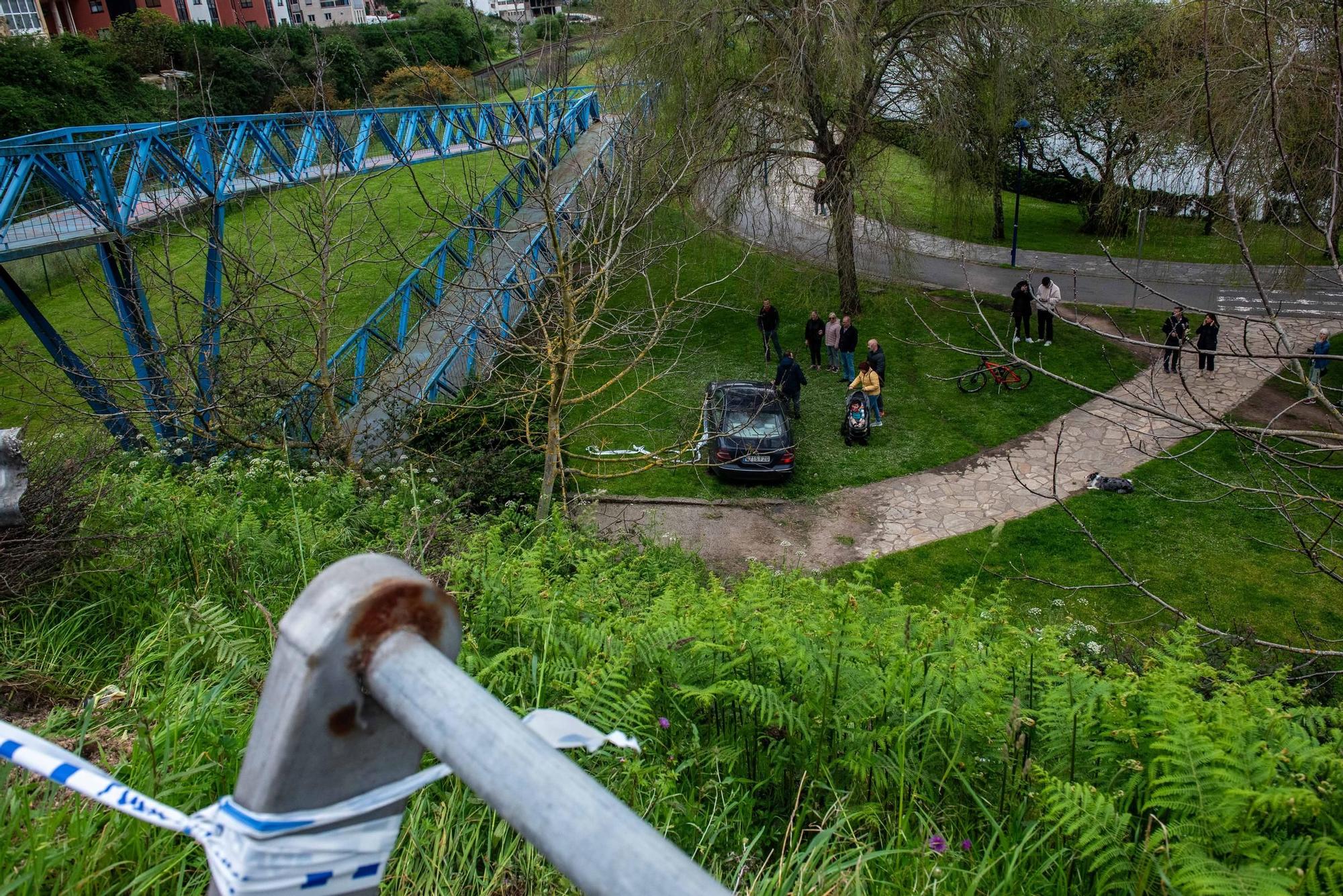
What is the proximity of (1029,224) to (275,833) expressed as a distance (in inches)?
1321

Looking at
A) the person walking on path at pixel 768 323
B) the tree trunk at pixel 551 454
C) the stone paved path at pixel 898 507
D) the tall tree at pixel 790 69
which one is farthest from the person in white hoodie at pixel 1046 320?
the tree trunk at pixel 551 454

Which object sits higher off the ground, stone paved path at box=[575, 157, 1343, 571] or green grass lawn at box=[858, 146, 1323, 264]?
green grass lawn at box=[858, 146, 1323, 264]

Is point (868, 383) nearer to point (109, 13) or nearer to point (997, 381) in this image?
point (997, 381)

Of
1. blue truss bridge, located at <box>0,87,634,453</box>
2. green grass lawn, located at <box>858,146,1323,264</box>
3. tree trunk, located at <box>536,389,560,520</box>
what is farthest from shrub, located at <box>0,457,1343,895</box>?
green grass lawn, located at <box>858,146,1323,264</box>

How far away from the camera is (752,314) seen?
21.7 metres

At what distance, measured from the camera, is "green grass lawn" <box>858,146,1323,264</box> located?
17656 mm

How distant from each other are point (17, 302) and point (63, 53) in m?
24.9

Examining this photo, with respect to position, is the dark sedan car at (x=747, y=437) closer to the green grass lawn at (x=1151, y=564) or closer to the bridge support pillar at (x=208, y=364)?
the green grass lawn at (x=1151, y=564)

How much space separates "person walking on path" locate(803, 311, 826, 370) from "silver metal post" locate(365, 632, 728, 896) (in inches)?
736

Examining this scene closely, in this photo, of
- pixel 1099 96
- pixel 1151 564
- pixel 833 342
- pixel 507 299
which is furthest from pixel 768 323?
pixel 1099 96

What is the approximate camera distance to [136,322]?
1114 centimetres

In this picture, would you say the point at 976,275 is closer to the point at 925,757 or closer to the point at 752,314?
the point at 752,314

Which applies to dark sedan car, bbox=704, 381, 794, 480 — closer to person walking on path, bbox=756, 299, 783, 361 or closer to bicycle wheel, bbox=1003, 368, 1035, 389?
person walking on path, bbox=756, 299, 783, 361

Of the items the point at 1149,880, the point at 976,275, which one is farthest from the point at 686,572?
the point at 976,275
